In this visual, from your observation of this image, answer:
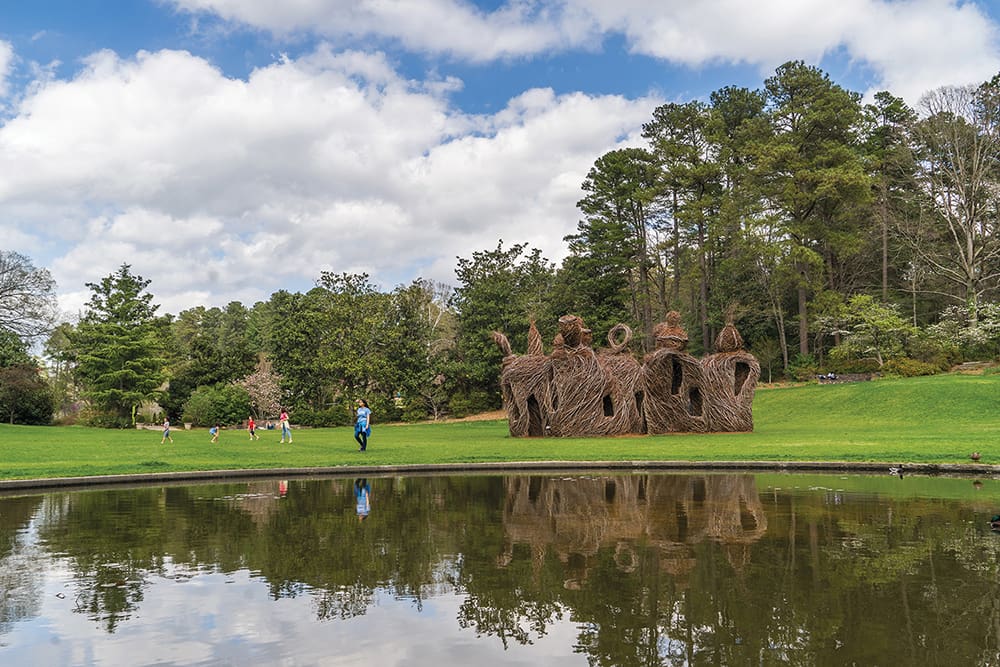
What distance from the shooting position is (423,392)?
174 ft

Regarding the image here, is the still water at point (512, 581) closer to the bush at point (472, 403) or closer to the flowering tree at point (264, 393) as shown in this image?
the bush at point (472, 403)

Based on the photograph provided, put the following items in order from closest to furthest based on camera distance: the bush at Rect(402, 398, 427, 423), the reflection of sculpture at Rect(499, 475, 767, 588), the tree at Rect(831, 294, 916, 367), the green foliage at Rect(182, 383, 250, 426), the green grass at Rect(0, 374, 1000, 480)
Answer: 1. the reflection of sculpture at Rect(499, 475, 767, 588)
2. the green grass at Rect(0, 374, 1000, 480)
3. the tree at Rect(831, 294, 916, 367)
4. the green foliage at Rect(182, 383, 250, 426)
5. the bush at Rect(402, 398, 427, 423)

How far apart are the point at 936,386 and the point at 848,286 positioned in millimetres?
22650

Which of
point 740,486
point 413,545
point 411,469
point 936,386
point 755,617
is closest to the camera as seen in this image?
point 755,617

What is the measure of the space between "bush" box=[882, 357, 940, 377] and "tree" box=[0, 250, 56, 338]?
56.6m

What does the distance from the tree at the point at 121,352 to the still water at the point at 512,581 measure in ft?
120

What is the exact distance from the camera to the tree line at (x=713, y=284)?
4641 centimetres

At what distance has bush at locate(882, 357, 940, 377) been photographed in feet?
135

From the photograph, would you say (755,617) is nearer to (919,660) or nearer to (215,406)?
(919,660)

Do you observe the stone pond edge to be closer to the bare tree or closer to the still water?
the still water

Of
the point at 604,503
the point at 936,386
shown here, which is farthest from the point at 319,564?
the point at 936,386

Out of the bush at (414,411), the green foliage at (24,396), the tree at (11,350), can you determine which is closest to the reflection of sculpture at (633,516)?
the bush at (414,411)

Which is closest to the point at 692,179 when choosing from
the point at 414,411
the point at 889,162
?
the point at 889,162

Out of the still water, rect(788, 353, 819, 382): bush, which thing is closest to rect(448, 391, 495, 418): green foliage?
rect(788, 353, 819, 382): bush
